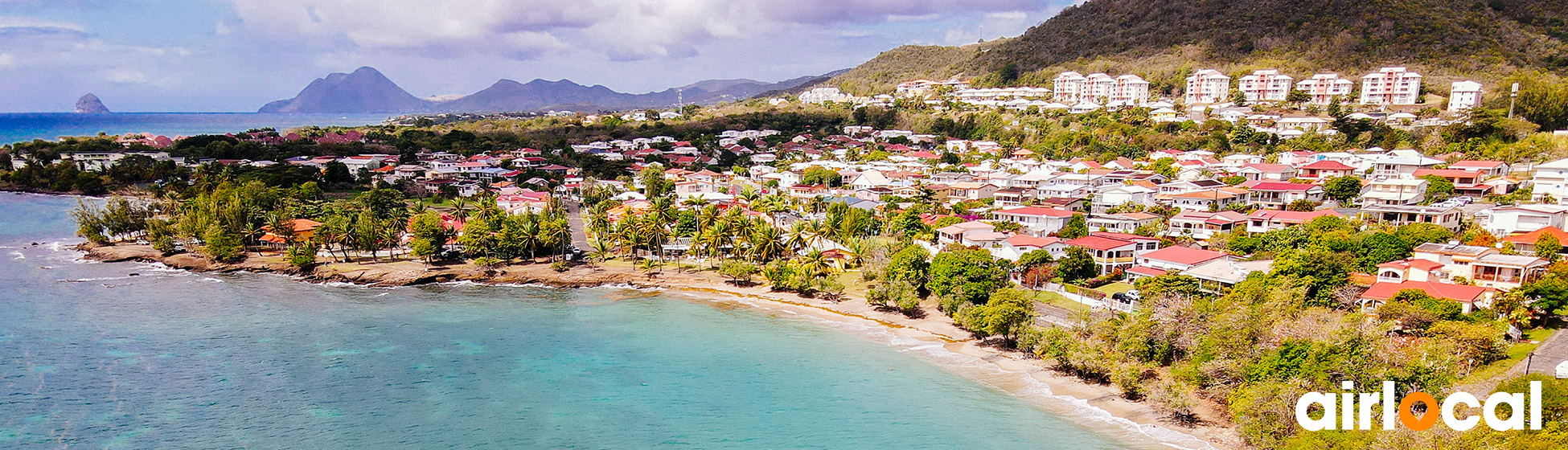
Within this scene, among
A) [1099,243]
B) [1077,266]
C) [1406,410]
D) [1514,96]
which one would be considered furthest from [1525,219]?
[1514,96]

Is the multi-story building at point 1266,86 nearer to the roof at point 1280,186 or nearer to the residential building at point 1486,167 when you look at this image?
the residential building at point 1486,167

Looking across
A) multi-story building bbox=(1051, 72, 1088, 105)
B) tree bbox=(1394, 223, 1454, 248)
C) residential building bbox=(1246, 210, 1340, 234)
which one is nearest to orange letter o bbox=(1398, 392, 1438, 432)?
tree bbox=(1394, 223, 1454, 248)

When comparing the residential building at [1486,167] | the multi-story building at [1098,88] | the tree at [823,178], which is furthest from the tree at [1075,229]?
the multi-story building at [1098,88]

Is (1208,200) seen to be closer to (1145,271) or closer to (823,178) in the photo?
(1145,271)

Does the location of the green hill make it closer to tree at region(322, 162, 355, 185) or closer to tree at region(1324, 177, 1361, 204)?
tree at region(1324, 177, 1361, 204)

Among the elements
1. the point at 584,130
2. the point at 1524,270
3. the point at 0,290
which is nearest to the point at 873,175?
the point at 1524,270

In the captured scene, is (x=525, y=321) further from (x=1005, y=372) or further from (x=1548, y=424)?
(x=1548, y=424)

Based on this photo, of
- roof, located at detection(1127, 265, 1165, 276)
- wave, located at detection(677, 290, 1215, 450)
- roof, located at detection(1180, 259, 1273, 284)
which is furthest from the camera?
roof, located at detection(1127, 265, 1165, 276)
